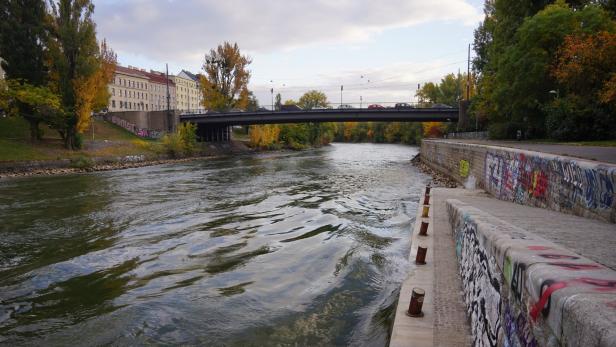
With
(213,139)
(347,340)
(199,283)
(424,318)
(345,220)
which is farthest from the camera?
(213,139)

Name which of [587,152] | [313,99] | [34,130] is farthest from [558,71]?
[313,99]

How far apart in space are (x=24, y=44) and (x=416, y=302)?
165 feet

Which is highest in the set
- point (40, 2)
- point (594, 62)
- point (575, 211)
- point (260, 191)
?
point (40, 2)

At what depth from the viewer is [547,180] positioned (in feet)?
41.9

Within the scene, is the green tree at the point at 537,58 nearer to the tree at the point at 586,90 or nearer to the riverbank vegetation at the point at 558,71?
the riverbank vegetation at the point at 558,71

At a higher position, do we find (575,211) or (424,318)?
(575,211)

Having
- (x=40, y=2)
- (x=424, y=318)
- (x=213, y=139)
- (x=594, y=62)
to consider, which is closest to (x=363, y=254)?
(x=424, y=318)

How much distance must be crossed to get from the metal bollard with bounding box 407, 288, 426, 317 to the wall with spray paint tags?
93 centimetres

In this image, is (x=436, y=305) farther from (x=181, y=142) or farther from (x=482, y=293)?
(x=181, y=142)

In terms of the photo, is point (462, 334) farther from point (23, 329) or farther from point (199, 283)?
point (23, 329)

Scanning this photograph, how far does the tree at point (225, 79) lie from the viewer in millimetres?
72375

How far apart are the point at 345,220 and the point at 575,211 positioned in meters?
8.50

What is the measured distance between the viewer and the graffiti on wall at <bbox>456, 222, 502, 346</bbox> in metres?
4.50

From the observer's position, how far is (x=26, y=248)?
1276cm
